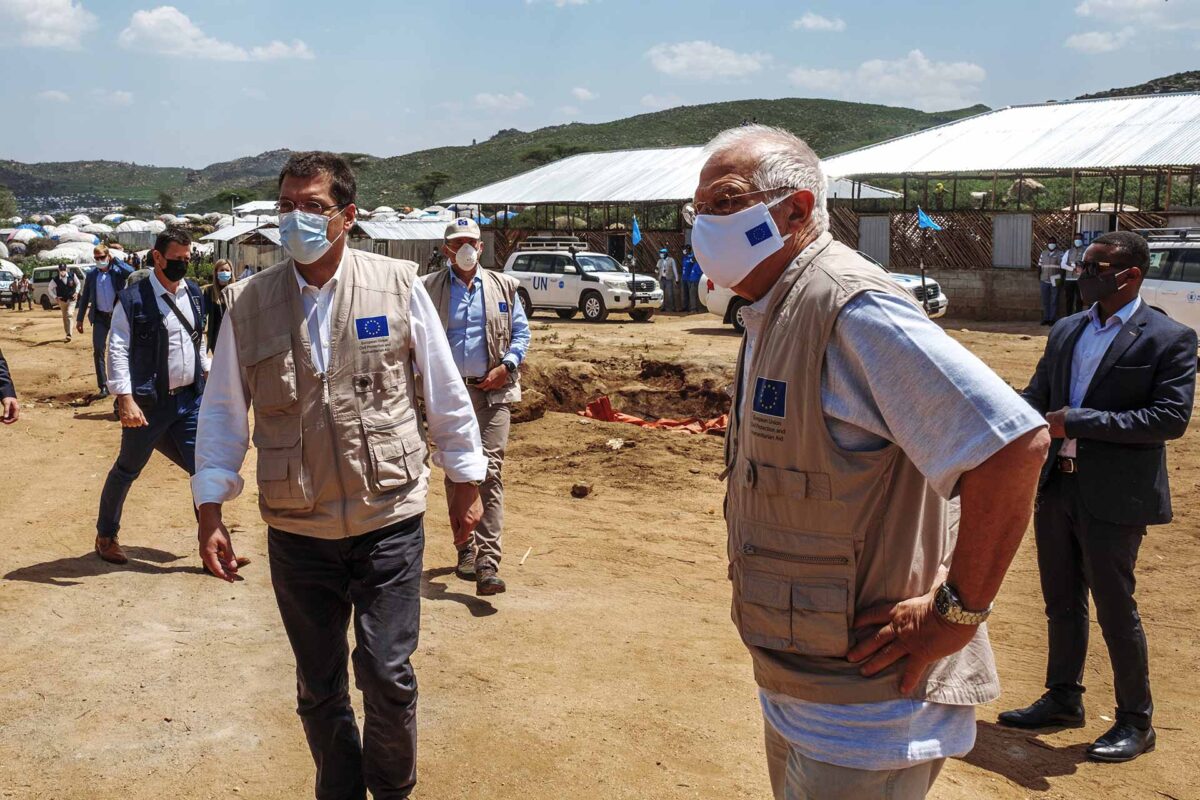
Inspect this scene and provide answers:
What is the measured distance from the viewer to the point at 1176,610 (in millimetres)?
7086

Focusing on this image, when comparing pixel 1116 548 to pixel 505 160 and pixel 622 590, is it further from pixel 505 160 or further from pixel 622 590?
pixel 505 160

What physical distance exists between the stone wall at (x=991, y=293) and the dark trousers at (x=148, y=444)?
23831mm

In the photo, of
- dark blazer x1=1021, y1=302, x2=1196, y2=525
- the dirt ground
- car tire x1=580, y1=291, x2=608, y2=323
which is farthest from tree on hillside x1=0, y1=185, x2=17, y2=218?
dark blazer x1=1021, y1=302, x2=1196, y2=525

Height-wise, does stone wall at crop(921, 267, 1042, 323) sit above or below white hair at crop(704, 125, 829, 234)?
below

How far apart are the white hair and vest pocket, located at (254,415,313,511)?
1.80 meters

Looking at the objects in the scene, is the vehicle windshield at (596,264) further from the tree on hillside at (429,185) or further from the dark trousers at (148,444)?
the tree on hillside at (429,185)

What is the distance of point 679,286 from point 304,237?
2882cm

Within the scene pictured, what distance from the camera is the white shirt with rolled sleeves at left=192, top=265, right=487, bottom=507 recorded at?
151 inches

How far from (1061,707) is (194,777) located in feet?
12.3

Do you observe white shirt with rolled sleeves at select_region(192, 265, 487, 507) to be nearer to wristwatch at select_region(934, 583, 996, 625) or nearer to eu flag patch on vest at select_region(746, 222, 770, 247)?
eu flag patch on vest at select_region(746, 222, 770, 247)

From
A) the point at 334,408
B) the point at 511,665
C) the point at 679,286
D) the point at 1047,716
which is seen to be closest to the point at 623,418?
the point at 511,665

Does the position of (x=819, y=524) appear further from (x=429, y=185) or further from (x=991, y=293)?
(x=429, y=185)

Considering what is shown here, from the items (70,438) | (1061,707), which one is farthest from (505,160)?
(1061,707)

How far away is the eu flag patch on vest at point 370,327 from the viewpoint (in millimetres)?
3836
